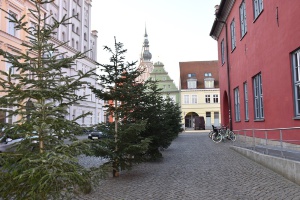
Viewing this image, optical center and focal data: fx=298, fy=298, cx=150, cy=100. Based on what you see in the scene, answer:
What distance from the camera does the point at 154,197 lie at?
638 cm

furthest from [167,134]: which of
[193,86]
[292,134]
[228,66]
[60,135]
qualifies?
[193,86]

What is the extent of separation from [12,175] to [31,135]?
1.87 feet

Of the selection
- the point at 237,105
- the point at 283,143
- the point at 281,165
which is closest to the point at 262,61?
the point at 283,143

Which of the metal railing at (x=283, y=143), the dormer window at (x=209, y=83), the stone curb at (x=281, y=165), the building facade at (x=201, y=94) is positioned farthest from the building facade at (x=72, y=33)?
the dormer window at (x=209, y=83)

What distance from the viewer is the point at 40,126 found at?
3963 millimetres

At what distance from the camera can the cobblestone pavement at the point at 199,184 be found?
6.41m

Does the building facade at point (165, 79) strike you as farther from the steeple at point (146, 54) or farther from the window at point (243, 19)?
the steeple at point (146, 54)

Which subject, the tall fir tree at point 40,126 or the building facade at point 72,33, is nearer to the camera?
the tall fir tree at point 40,126

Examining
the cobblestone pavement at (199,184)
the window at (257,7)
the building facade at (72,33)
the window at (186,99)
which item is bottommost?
the cobblestone pavement at (199,184)

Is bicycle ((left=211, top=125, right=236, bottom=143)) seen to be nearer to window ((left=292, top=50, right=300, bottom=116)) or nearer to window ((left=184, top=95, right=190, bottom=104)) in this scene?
window ((left=292, top=50, right=300, bottom=116))

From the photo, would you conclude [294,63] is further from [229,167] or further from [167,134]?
[167,134]

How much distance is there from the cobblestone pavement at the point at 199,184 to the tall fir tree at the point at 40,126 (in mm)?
2592

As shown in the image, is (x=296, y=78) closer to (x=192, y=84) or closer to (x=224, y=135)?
(x=224, y=135)

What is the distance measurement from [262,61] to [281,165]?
685 cm
